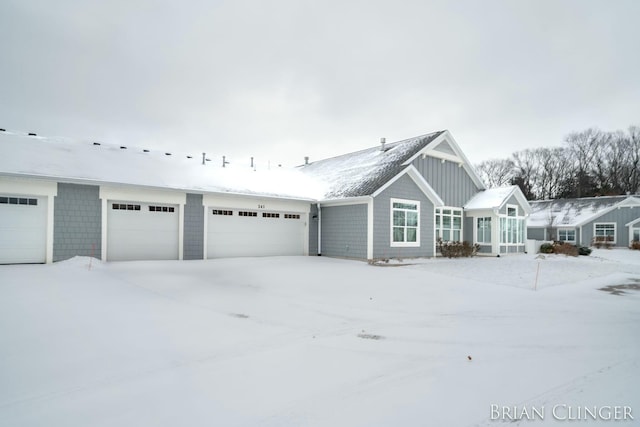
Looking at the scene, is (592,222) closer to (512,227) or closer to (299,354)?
(512,227)

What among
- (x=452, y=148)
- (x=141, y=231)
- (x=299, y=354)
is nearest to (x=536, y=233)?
(x=452, y=148)

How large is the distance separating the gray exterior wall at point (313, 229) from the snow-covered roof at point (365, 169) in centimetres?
93

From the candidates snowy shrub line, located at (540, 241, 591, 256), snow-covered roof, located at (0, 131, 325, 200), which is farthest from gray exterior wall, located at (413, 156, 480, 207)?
snowy shrub line, located at (540, 241, 591, 256)

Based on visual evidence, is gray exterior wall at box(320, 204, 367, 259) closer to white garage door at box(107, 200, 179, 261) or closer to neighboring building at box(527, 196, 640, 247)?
white garage door at box(107, 200, 179, 261)

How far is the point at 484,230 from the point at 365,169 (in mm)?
8086

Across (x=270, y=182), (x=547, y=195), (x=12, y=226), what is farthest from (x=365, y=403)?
(x=547, y=195)

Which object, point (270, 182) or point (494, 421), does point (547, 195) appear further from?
point (494, 421)

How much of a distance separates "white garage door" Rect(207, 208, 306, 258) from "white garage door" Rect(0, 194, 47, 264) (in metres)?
5.33

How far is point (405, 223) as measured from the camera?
1650 cm

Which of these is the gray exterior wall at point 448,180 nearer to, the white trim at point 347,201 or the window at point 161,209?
the white trim at point 347,201

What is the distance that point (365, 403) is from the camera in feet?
10.3

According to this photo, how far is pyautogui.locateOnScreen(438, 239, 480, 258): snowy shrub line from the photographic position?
1831cm

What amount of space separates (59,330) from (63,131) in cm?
1890

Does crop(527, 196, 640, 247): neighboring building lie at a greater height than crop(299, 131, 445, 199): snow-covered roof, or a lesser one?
lesser
